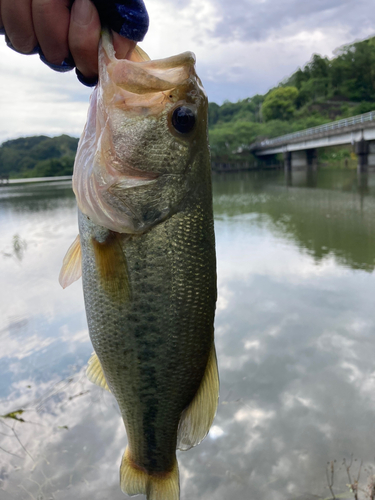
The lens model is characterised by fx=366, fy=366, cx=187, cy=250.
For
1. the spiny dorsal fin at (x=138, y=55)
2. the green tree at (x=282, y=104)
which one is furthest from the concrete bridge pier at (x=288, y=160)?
the spiny dorsal fin at (x=138, y=55)

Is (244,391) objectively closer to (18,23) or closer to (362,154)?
(18,23)

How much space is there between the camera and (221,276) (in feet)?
21.9

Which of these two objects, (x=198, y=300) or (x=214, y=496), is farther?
(x=214, y=496)

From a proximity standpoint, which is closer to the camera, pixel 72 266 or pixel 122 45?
pixel 122 45

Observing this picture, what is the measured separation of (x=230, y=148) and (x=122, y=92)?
5604cm

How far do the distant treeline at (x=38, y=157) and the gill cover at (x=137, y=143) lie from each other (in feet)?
193

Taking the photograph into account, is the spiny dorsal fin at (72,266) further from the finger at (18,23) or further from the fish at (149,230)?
the finger at (18,23)

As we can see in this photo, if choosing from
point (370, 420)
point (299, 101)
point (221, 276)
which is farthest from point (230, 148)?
point (370, 420)

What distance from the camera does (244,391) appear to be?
3.71 m

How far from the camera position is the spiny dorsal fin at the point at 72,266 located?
5.74 feet

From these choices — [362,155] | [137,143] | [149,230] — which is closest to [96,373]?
[149,230]

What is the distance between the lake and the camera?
2824 mm

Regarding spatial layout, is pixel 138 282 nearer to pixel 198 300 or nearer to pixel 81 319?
pixel 198 300

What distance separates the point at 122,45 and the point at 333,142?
3502 cm
